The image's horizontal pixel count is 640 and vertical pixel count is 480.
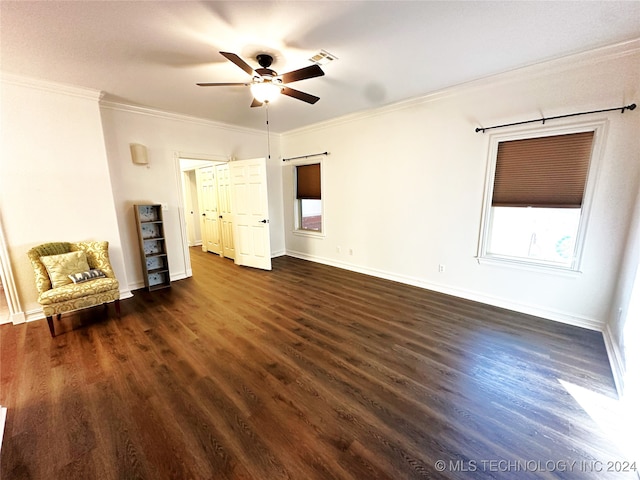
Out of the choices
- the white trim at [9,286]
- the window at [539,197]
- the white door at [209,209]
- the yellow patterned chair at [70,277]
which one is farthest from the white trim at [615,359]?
the white door at [209,209]

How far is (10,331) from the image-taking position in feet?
9.47

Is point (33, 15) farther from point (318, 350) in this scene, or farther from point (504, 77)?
point (504, 77)

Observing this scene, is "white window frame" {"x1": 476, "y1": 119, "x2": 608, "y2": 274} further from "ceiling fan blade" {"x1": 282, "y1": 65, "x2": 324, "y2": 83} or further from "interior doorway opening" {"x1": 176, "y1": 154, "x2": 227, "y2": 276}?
"interior doorway opening" {"x1": 176, "y1": 154, "x2": 227, "y2": 276}

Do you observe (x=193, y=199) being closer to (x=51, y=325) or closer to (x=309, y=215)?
(x=309, y=215)

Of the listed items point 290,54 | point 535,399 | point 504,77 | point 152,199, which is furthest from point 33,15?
point 535,399

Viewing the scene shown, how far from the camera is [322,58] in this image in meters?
2.54

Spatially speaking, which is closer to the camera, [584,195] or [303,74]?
[303,74]

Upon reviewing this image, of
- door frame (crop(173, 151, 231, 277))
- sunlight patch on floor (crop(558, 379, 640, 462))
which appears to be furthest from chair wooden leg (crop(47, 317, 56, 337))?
sunlight patch on floor (crop(558, 379, 640, 462))

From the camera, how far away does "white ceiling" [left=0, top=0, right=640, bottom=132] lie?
1856mm

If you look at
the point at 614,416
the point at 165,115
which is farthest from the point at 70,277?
the point at 614,416

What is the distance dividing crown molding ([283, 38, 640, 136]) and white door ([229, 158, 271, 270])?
86.8 inches

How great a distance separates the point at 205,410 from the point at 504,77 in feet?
14.2

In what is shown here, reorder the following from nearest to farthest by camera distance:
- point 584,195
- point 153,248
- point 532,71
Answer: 1. point 584,195
2. point 532,71
3. point 153,248

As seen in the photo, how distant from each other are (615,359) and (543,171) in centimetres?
191
